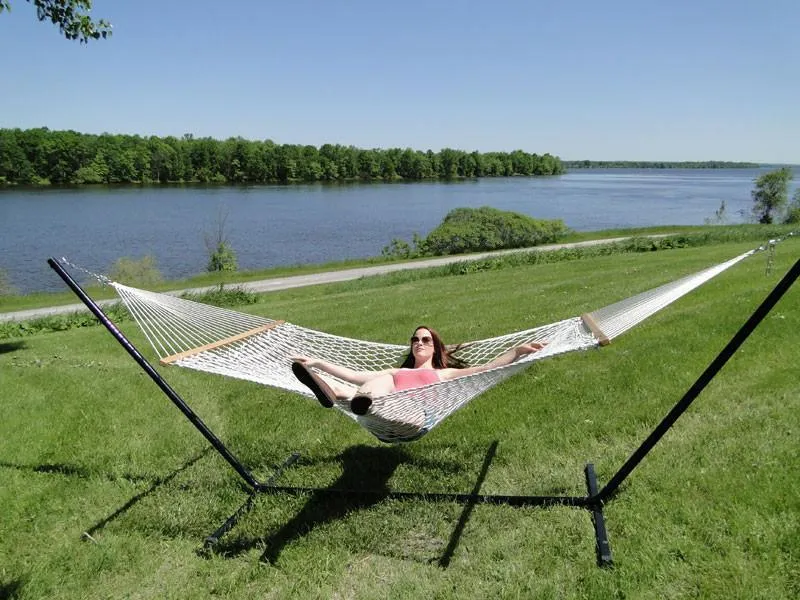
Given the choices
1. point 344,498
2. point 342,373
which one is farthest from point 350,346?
point 344,498

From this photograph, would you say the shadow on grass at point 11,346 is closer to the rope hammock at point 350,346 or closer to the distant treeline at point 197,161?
the rope hammock at point 350,346

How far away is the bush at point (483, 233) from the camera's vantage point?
23.9 m

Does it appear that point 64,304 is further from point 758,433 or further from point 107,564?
point 758,433

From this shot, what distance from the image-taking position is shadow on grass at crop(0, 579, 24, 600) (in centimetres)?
253

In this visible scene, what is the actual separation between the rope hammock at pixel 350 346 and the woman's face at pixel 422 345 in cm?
31

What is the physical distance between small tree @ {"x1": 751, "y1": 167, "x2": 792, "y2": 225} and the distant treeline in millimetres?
56655

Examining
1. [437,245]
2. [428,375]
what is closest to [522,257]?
[437,245]

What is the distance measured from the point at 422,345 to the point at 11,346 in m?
7.07

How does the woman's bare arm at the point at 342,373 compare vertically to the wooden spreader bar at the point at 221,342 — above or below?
below

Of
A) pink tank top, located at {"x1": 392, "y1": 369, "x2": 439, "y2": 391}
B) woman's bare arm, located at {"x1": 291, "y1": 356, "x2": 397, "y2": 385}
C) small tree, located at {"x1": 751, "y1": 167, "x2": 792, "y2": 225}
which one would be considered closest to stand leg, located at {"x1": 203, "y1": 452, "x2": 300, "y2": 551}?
woman's bare arm, located at {"x1": 291, "y1": 356, "x2": 397, "y2": 385}

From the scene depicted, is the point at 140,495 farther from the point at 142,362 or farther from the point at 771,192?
the point at 771,192

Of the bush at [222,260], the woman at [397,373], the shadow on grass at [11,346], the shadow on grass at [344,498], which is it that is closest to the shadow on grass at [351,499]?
the shadow on grass at [344,498]

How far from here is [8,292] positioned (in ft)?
57.8

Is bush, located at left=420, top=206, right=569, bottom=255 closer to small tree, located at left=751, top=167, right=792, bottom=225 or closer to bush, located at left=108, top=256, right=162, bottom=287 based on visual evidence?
bush, located at left=108, top=256, right=162, bottom=287
